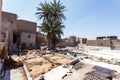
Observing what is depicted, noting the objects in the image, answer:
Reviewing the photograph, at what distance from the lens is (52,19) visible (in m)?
23.6

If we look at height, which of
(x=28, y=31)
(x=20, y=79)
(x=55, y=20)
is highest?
(x=55, y=20)

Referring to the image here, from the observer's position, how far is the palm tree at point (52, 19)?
74.5ft

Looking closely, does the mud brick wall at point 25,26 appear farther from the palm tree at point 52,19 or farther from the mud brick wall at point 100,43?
the mud brick wall at point 100,43

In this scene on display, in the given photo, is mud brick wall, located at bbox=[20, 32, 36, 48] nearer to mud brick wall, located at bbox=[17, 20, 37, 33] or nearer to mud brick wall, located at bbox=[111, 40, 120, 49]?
mud brick wall, located at bbox=[17, 20, 37, 33]

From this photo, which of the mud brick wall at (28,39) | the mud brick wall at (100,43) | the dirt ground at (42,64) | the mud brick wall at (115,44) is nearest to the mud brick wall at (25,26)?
the mud brick wall at (28,39)

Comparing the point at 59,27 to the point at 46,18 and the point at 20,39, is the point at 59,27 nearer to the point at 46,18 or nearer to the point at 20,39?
the point at 46,18

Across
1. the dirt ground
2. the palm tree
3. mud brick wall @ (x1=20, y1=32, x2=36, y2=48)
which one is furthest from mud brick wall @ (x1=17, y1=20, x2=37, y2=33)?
the dirt ground

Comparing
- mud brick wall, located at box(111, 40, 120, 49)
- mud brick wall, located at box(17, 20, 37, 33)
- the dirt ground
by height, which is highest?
mud brick wall, located at box(17, 20, 37, 33)

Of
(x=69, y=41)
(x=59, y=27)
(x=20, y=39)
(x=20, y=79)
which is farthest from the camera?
(x=69, y=41)

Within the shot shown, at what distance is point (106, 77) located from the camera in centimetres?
761

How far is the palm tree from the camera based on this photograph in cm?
2270

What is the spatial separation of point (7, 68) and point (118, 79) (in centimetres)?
1070

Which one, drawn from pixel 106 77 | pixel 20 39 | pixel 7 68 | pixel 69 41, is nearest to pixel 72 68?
pixel 106 77

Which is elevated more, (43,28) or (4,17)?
(4,17)
